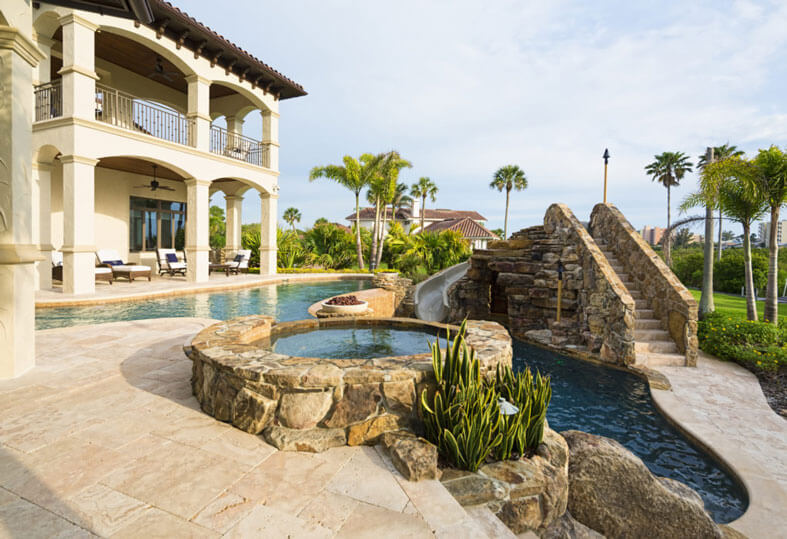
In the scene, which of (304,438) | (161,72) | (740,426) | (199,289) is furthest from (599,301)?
(161,72)

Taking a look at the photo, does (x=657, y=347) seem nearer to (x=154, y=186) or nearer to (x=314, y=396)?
(x=314, y=396)

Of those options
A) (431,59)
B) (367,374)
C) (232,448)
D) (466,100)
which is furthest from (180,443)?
(466,100)

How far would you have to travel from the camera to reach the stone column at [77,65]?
10133 mm

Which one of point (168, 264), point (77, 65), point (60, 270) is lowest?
point (60, 270)

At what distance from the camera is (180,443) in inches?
108

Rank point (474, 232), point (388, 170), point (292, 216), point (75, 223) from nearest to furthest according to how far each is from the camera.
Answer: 1. point (75, 223)
2. point (388, 170)
3. point (474, 232)
4. point (292, 216)

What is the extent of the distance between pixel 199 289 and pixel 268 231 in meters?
5.74

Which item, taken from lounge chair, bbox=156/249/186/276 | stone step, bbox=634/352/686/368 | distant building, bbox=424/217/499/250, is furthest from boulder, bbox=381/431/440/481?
distant building, bbox=424/217/499/250

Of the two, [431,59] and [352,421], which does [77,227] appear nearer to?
[431,59]

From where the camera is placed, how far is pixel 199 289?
12273 mm

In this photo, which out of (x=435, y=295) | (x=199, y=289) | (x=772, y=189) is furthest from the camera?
(x=435, y=295)

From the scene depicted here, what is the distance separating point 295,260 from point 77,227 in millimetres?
11135

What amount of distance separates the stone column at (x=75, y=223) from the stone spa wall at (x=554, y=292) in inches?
434

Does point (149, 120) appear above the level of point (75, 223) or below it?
above
